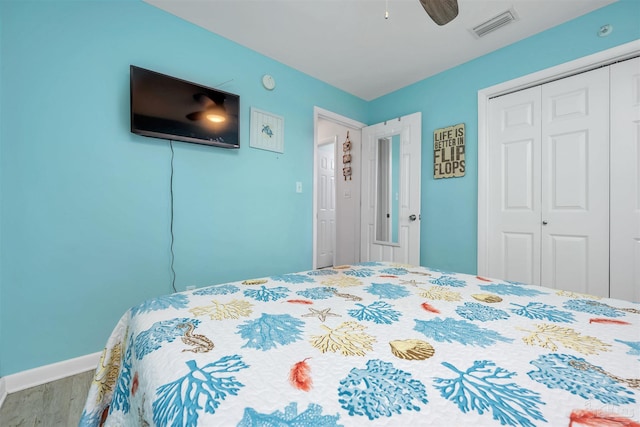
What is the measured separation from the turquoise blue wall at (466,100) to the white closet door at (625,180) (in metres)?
0.30

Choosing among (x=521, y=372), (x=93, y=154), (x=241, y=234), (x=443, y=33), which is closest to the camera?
(x=521, y=372)

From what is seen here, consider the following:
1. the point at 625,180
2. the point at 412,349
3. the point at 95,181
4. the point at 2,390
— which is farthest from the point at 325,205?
the point at 412,349

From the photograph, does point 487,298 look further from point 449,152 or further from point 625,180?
point 449,152

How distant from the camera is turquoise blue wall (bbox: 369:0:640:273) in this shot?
6.66ft

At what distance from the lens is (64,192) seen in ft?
5.55

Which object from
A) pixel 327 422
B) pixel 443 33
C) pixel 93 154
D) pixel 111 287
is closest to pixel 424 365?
pixel 327 422

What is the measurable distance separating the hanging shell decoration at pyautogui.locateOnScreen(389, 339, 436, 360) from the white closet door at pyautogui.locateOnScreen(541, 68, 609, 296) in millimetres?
2294

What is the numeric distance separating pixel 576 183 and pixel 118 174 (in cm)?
347

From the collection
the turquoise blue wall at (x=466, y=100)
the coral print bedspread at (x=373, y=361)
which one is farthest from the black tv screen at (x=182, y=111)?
the turquoise blue wall at (x=466, y=100)

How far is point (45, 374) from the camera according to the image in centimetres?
164

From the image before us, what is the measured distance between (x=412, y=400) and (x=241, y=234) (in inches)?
86.6

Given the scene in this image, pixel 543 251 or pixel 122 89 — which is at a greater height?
pixel 122 89

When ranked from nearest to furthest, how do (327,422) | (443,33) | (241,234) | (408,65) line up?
(327,422), (443,33), (241,234), (408,65)

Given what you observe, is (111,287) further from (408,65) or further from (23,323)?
(408,65)
